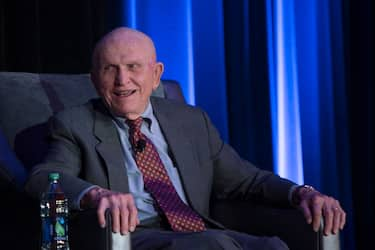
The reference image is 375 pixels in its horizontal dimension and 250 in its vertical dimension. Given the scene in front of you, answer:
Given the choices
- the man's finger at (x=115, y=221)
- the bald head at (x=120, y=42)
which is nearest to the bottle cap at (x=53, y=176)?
the man's finger at (x=115, y=221)

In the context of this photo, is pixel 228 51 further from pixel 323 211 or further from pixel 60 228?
pixel 60 228

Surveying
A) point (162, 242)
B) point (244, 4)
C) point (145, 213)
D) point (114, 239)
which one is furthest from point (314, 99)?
point (114, 239)

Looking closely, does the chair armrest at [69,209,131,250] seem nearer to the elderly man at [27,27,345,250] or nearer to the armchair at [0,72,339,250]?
the armchair at [0,72,339,250]

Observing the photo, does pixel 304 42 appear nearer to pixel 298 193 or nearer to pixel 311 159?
pixel 311 159

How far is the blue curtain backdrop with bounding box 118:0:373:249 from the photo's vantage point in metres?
3.23

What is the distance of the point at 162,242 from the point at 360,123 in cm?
170

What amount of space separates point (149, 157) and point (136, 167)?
2.0 inches

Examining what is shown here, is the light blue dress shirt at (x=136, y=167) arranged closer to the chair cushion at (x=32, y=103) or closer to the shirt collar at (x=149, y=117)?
the shirt collar at (x=149, y=117)

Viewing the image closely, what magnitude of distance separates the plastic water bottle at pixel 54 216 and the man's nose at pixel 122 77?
40 centimetres

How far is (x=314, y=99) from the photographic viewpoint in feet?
10.7

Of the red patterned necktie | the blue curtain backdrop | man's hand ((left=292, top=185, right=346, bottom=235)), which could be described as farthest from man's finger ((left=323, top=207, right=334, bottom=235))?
the blue curtain backdrop

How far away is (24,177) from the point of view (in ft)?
6.56

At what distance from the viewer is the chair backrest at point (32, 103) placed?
2.19 metres

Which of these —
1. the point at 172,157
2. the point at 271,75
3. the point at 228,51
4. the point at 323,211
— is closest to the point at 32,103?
the point at 172,157
